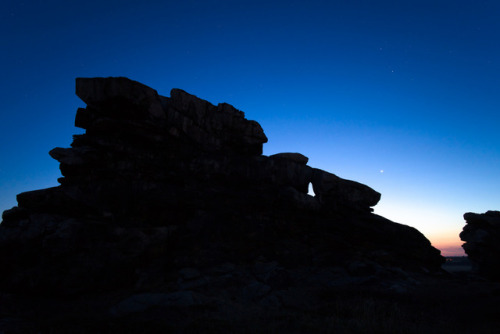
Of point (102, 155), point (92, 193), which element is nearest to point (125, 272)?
point (92, 193)

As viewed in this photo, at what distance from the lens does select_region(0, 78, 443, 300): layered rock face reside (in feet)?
73.3

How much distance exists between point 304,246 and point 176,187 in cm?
1561

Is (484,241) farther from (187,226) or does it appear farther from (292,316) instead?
(187,226)

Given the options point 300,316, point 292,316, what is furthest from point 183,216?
point 300,316

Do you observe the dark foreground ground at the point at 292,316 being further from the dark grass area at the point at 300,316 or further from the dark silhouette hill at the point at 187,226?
the dark silhouette hill at the point at 187,226

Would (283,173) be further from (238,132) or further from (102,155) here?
(102,155)

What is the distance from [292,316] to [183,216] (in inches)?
665

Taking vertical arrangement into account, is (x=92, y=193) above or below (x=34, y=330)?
above

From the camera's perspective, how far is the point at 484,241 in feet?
121

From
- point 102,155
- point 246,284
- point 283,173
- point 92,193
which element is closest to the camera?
point 246,284

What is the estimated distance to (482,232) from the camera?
1475 inches

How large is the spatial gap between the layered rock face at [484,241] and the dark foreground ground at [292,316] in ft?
64.2

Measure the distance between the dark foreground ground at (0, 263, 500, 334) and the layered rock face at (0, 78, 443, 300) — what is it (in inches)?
121

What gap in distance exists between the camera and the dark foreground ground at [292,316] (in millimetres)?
12633
